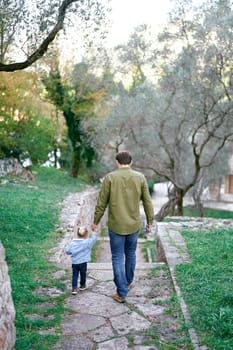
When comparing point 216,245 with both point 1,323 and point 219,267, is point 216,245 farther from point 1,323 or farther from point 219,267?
point 1,323

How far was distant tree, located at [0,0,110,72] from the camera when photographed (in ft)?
26.1

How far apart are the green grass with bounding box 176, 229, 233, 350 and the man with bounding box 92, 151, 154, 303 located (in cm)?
82

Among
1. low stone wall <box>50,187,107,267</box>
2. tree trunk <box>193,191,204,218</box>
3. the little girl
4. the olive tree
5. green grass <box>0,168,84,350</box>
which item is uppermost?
the olive tree

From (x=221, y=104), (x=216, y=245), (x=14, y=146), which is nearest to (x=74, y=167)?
(x=14, y=146)

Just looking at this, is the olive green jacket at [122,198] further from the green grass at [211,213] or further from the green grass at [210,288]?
the green grass at [211,213]

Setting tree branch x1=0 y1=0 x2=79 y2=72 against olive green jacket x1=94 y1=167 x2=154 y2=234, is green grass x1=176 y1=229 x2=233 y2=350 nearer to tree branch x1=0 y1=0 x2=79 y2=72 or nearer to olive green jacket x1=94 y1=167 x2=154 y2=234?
olive green jacket x1=94 y1=167 x2=154 y2=234

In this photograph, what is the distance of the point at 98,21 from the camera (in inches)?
357

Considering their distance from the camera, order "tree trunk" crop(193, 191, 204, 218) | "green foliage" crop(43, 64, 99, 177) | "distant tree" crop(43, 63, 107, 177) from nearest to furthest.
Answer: "distant tree" crop(43, 63, 107, 177), "green foliage" crop(43, 64, 99, 177), "tree trunk" crop(193, 191, 204, 218)

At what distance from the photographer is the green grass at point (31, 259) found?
3.78 meters

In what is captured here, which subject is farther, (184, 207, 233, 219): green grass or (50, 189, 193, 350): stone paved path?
(184, 207, 233, 219): green grass

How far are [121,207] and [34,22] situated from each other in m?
5.69

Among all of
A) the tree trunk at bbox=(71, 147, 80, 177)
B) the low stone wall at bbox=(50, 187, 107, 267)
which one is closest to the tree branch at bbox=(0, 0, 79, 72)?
the low stone wall at bbox=(50, 187, 107, 267)

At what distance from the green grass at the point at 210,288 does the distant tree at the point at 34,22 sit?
4.97 metres

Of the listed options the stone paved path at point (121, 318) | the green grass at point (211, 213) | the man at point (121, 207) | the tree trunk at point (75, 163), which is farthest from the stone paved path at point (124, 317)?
the green grass at point (211, 213)
